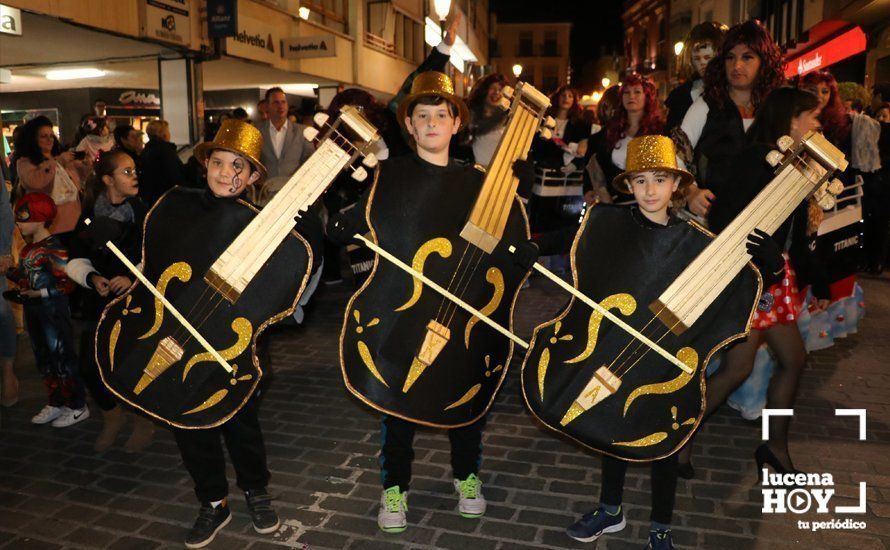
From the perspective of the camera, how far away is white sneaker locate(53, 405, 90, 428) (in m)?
4.74

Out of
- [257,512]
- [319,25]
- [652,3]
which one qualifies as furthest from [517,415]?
[652,3]

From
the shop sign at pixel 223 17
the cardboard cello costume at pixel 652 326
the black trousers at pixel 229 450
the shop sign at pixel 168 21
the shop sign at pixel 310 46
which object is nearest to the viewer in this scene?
the cardboard cello costume at pixel 652 326

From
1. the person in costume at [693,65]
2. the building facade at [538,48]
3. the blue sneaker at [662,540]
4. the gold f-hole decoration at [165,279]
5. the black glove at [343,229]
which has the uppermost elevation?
the building facade at [538,48]

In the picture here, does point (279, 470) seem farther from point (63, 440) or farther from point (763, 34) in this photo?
point (763, 34)

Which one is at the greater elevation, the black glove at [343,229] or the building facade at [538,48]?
the building facade at [538,48]

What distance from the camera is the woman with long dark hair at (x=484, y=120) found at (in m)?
6.79

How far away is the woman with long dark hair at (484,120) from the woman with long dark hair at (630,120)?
1.42 metres

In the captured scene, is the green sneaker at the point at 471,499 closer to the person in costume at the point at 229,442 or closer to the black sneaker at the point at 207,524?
the person in costume at the point at 229,442

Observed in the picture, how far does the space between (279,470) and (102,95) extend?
16.0 meters

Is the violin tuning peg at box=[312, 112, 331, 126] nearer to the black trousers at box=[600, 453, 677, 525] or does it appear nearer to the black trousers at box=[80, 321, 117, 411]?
the black trousers at box=[80, 321, 117, 411]

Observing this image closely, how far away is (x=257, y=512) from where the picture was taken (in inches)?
136

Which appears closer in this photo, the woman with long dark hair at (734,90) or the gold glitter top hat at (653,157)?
the gold glitter top hat at (653,157)

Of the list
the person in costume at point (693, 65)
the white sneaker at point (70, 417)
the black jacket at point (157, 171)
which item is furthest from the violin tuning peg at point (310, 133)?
the black jacket at point (157, 171)

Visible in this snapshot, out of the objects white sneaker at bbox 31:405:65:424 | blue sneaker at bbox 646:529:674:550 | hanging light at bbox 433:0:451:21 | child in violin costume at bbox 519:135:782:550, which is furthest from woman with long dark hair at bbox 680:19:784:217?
hanging light at bbox 433:0:451:21
